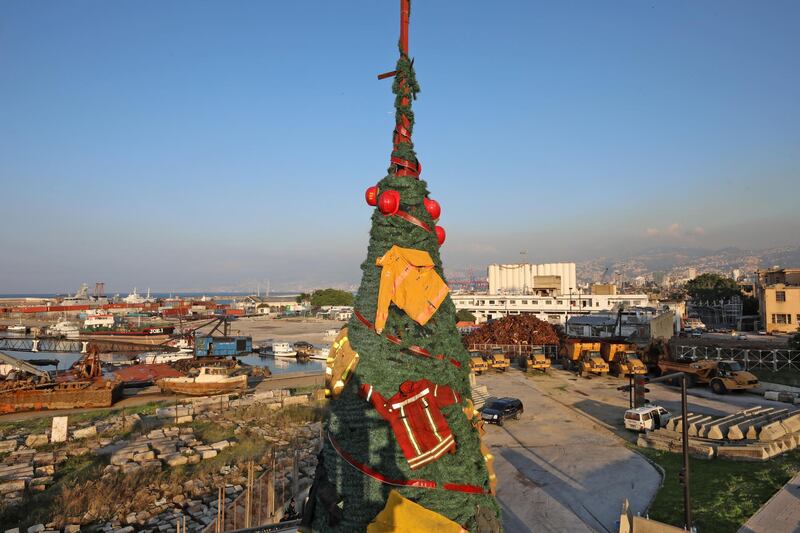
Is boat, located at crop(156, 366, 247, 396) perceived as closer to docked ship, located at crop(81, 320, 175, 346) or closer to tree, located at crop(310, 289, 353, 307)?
docked ship, located at crop(81, 320, 175, 346)

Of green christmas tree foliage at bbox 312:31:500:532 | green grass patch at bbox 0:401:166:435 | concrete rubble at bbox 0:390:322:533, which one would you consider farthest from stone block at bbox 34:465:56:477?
green christmas tree foliage at bbox 312:31:500:532

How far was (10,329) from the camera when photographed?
86812 millimetres

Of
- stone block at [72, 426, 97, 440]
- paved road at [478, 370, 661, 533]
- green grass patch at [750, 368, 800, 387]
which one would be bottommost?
stone block at [72, 426, 97, 440]

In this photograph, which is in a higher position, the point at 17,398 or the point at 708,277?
the point at 708,277

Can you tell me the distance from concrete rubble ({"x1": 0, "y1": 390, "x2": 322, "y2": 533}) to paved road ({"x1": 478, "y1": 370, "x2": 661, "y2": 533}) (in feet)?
21.9

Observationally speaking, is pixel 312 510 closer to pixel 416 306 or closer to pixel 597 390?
pixel 416 306

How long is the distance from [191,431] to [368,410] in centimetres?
1951

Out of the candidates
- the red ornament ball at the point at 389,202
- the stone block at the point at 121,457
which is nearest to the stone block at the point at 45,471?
the stone block at the point at 121,457

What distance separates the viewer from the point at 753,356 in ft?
112

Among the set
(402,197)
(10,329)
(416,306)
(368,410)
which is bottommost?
(10,329)

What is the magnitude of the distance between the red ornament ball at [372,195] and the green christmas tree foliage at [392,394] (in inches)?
4.4

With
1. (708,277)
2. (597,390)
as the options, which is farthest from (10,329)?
(708,277)

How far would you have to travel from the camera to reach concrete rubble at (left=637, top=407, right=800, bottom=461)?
15758mm

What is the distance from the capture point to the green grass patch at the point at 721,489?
1170 centimetres
